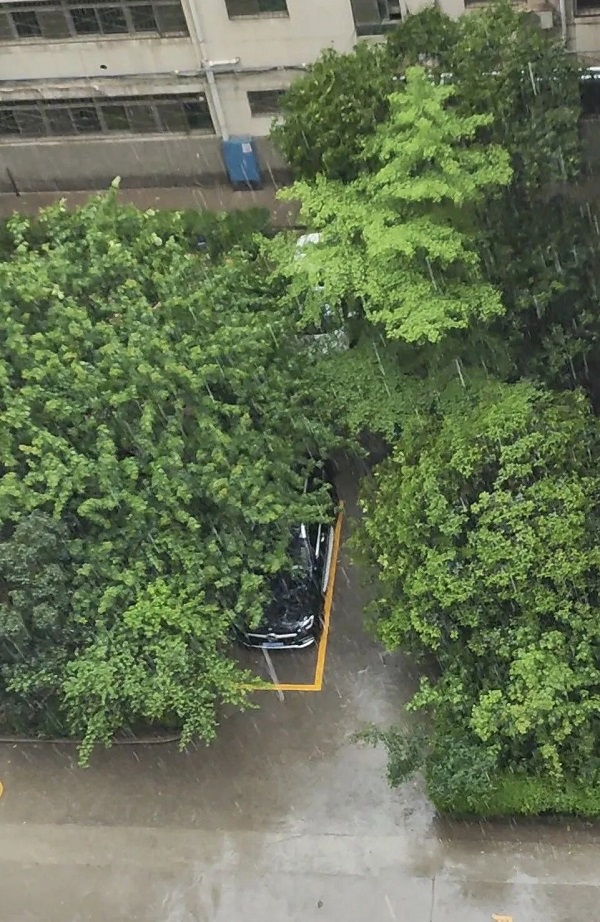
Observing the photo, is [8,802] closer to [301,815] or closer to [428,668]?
[301,815]

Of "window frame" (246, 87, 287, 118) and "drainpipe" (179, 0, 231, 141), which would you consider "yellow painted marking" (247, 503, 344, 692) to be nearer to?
"window frame" (246, 87, 287, 118)

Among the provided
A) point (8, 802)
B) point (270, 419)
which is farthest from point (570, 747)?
point (8, 802)

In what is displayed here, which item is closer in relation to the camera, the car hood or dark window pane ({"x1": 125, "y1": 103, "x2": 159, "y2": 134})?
the car hood

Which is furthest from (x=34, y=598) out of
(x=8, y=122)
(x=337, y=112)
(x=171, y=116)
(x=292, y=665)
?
(x=8, y=122)

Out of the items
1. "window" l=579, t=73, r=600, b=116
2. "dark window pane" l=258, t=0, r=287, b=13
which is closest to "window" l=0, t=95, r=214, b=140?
"dark window pane" l=258, t=0, r=287, b=13

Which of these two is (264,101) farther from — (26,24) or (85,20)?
(26,24)

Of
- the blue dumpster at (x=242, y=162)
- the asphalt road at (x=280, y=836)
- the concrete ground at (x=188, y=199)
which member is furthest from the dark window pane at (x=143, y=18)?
the asphalt road at (x=280, y=836)

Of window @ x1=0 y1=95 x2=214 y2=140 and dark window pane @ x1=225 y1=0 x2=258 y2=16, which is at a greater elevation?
dark window pane @ x1=225 y1=0 x2=258 y2=16

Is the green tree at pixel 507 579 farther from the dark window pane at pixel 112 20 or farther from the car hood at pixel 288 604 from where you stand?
the dark window pane at pixel 112 20
